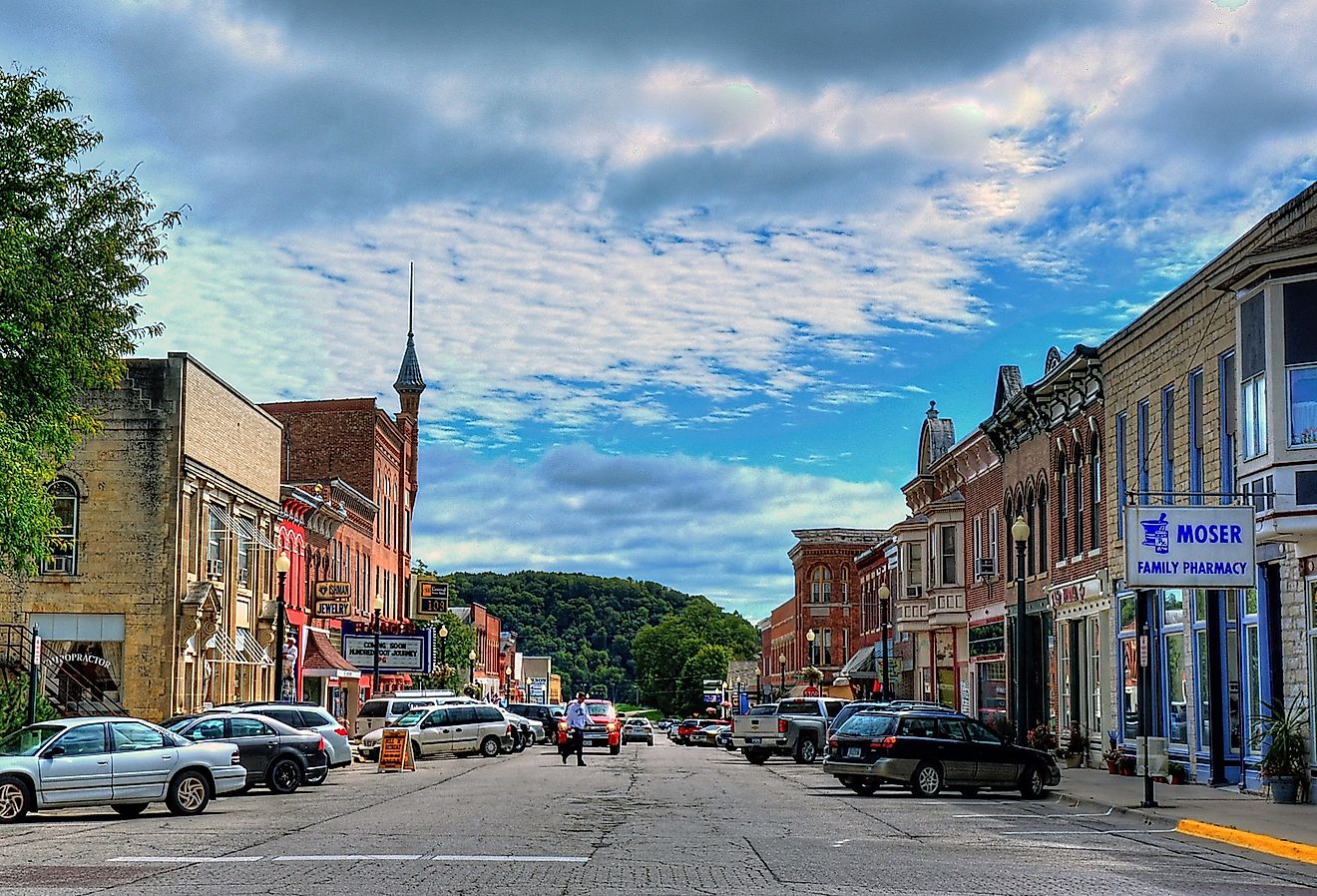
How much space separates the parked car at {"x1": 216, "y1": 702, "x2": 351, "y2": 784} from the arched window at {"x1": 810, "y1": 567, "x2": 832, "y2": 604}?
6587 cm

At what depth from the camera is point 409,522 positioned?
84625mm

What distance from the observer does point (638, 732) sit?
73812mm

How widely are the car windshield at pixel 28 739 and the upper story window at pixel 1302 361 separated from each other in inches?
731

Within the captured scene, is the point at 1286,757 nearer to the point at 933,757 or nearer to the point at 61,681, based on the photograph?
the point at 933,757

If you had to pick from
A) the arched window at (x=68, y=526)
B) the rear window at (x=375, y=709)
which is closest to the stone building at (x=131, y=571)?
the arched window at (x=68, y=526)

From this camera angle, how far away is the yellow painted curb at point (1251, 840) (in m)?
17.6

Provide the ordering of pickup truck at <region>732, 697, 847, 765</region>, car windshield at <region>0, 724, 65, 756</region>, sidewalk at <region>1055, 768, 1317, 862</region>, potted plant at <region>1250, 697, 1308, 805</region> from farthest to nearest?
1. pickup truck at <region>732, 697, 847, 765</region>
2. potted plant at <region>1250, 697, 1308, 805</region>
3. car windshield at <region>0, 724, 65, 756</region>
4. sidewalk at <region>1055, 768, 1317, 862</region>

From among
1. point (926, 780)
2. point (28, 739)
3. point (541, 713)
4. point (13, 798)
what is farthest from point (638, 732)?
point (13, 798)

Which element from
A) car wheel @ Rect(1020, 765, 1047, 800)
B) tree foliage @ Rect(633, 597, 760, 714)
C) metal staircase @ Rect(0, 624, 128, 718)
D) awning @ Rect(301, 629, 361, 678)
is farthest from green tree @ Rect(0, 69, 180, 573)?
tree foliage @ Rect(633, 597, 760, 714)

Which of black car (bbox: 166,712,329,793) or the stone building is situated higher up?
the stone building

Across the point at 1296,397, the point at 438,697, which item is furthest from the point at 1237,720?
the point at 438,697

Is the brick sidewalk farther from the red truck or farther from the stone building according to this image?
the stone building

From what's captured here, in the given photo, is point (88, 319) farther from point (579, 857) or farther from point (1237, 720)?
point (1237, 720)

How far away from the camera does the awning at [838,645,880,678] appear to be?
2938 inches
